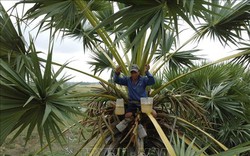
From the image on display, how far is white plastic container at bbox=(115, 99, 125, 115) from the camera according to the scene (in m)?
4.07

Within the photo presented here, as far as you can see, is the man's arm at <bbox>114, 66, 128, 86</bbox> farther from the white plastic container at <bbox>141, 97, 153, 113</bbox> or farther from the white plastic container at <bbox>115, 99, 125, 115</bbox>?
the white plastic container at <bbox>141, 97, 153, 113</bbox>

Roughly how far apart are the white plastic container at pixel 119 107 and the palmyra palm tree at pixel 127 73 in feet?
0.58

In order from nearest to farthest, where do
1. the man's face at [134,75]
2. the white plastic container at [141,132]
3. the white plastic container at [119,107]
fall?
the white plastic container at [141,132]
the white plastic container at [119,107]
the man's face at [134,75]

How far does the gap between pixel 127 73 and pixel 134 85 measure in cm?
41

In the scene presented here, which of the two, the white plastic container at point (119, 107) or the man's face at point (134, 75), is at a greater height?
the man's face at point (134, 75)

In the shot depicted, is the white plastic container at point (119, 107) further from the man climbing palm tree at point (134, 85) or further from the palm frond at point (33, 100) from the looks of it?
the palm frond at point (33, 100)

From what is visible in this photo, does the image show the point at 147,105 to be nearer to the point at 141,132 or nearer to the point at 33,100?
the point at 141,132

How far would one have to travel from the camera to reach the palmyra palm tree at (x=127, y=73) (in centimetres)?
271

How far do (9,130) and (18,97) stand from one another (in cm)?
29

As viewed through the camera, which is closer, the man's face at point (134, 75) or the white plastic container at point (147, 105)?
the white plastic container at point (147, 105)

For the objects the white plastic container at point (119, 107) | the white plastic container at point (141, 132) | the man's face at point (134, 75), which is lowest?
the white plastic container at point (141, 132)

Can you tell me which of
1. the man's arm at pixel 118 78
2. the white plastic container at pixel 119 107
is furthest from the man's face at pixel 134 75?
the white plastic container at pixel 119 107

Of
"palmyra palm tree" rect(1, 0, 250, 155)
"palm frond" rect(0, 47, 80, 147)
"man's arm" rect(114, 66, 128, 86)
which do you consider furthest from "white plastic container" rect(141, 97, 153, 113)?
"palm frond" rect(0, 47, 80, 147)

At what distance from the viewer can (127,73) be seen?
4590mm
